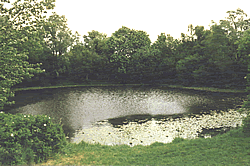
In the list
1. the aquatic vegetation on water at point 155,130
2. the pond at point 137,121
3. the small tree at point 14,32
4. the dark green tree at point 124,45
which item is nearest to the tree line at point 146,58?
the dark green tree at point 124,45

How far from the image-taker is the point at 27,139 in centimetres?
891

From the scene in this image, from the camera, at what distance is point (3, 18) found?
11.4 m

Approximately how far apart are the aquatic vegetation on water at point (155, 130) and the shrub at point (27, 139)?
5.64 metres

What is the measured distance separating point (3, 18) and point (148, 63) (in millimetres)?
53252

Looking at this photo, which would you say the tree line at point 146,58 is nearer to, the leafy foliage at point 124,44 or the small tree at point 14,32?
the leafy foliage at point 124,44

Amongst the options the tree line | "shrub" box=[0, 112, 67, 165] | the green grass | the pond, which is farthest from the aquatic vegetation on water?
the tree line

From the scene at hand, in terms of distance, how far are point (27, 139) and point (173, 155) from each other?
23.4 feet

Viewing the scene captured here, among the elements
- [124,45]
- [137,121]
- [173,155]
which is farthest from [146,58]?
[173,155]

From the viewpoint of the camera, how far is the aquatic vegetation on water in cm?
1619

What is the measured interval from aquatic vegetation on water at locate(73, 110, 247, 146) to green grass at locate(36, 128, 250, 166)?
3.93 metres

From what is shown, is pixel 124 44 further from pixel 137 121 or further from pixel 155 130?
pixel 155 130

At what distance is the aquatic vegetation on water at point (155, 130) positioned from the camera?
16188mm

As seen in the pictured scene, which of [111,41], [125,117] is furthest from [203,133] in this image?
[111,41]

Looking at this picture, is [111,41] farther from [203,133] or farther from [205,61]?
[203,133]
